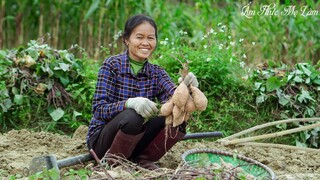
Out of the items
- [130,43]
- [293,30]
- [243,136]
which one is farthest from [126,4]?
[130,43]

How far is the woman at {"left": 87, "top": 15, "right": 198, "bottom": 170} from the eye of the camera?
9.53 ft

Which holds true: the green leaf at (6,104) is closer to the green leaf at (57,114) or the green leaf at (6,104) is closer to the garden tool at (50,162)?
the green leaf at (57,114)

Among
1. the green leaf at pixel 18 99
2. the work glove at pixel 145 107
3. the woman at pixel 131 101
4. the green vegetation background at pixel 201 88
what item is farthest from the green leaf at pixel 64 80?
the work glove at pixel 145 107

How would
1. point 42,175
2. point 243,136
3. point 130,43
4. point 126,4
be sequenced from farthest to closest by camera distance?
point 126,4, point 243,136, point 130,43, point 42,175

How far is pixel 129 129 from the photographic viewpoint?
2.87 meters

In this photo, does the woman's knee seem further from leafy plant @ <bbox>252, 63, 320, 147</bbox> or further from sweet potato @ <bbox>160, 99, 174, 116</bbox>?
leafy plant @ <bbox>252, 63, 320, 147</bbox>

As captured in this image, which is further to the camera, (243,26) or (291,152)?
(243,26)

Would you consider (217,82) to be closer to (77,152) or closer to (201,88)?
(201,88)

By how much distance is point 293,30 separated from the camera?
5.68 metres

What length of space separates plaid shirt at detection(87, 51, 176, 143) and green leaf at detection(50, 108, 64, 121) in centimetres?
101

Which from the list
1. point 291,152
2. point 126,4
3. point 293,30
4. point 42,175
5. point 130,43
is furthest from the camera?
point 126,4

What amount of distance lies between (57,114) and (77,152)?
0.69 metres

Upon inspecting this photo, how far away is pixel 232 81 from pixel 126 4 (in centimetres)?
230

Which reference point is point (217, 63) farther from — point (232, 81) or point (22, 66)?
point (22, 66)
